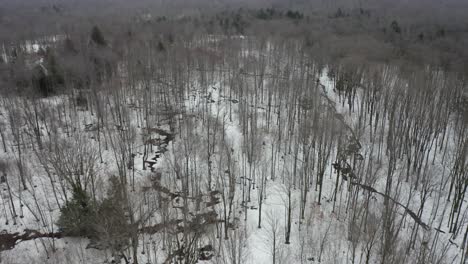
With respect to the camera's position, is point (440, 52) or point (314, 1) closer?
point (440, 52)

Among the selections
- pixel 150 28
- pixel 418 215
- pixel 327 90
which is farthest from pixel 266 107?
pixel 150 28

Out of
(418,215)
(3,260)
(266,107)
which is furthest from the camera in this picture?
(266,107)

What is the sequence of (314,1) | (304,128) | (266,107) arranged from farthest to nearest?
(314,1) < (266,107) < (304,128)

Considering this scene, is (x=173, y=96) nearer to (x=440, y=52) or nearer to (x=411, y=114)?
(x=411, y=114)

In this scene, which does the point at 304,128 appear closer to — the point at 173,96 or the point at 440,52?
the point at 173,96

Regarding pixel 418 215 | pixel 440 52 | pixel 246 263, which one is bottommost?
pixel 246 263

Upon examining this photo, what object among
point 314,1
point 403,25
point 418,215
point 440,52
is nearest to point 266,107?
point 418,215

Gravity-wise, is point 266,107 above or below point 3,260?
above
